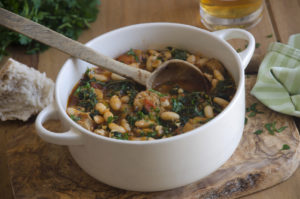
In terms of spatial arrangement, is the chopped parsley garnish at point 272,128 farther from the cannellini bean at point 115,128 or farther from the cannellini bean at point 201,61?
the cannellini bean at point 115,128

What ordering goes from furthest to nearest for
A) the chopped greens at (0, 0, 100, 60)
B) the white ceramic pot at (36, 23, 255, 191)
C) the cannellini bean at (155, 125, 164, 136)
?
the chopped greens at (0, 0, 100, 60)
the cannellini bean at (155, 125, 164, 136)
the white ceramic pot at (36, 23, 255, 191)

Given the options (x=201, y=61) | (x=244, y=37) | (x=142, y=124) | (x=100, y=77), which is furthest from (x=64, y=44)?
(x=244, y=37)

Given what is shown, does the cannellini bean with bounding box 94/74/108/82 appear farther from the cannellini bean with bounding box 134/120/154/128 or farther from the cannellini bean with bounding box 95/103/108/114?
the cannellini bean with bounding box 134/120/154/128

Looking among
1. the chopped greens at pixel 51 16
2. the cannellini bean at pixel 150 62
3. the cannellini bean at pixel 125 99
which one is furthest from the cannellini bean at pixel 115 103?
the chopped greens at pixel 51 16

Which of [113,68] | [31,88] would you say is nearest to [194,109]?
Result: [113,68]

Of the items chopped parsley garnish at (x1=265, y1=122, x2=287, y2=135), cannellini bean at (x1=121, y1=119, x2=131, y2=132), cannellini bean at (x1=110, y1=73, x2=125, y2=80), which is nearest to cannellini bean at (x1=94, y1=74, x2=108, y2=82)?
cannellini bean at (x1=110, y1=73, x2=125, y2=80)

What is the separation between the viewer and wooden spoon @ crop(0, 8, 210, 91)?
1.72 meters

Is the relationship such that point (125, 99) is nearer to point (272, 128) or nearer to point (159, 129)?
point (159, 129)

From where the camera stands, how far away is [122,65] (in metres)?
1.82

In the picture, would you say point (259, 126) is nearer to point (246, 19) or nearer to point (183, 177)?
point (183, 177)

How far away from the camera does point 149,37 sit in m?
2.00

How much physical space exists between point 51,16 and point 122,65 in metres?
0.86

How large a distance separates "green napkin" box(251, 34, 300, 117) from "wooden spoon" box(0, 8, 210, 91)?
31 cm

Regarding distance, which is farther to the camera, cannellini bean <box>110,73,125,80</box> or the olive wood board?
cannellini bean <box>110,73,125,80</box>
